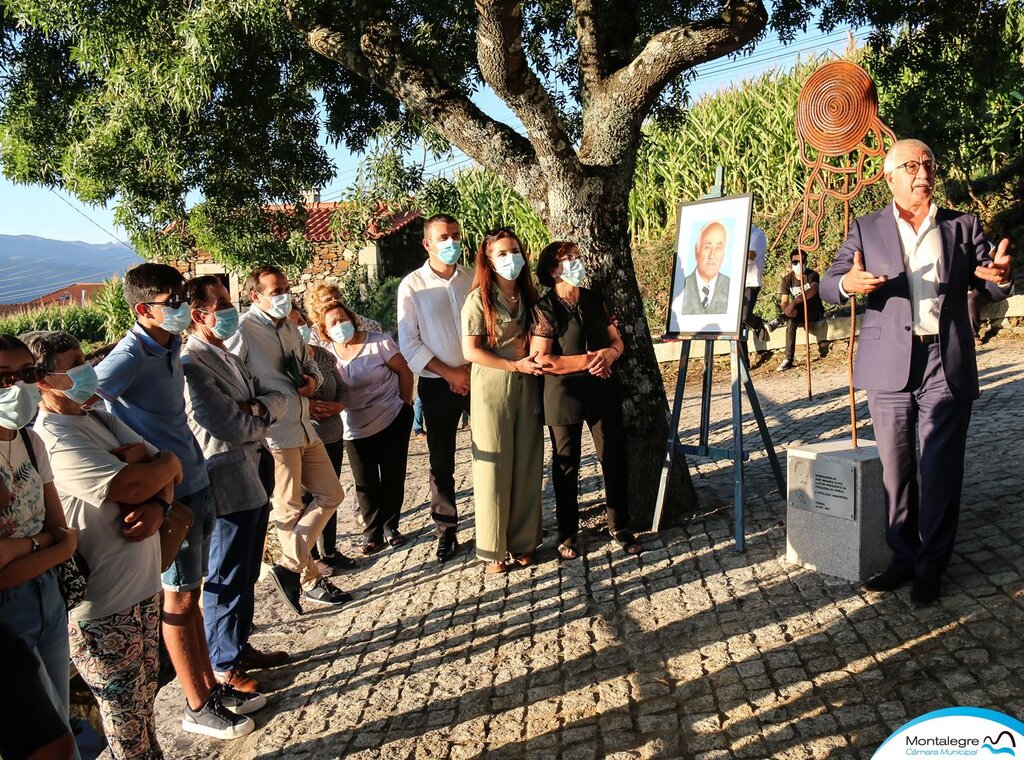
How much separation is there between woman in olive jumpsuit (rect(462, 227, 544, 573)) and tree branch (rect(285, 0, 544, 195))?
2.56ft

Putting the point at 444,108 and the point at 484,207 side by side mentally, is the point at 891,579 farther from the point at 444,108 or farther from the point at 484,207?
the point at 484,207

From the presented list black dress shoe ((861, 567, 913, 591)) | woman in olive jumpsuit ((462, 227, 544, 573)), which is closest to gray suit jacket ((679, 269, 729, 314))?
woman in olive jumpsuit ((462, 227, 544, 573))

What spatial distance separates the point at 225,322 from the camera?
178 inches

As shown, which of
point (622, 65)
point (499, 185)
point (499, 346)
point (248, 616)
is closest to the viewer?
point (248, 616)

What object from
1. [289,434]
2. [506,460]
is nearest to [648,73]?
[506,460]

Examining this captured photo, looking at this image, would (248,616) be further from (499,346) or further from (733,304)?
(733,304)

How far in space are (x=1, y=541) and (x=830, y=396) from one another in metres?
9.01

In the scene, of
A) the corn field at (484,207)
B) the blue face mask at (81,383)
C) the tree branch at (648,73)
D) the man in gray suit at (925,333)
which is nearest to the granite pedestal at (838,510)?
the man in gray suit at (925,333)

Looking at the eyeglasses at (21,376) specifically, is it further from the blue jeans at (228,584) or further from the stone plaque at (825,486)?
the stone plaque at (825,486)

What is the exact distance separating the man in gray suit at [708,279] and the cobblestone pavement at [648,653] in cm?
146

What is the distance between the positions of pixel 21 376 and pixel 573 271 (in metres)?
3.26

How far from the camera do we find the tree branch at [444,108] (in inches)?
239

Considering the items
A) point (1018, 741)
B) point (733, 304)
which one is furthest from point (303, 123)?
point (1018, 741)

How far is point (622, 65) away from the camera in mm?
6543
